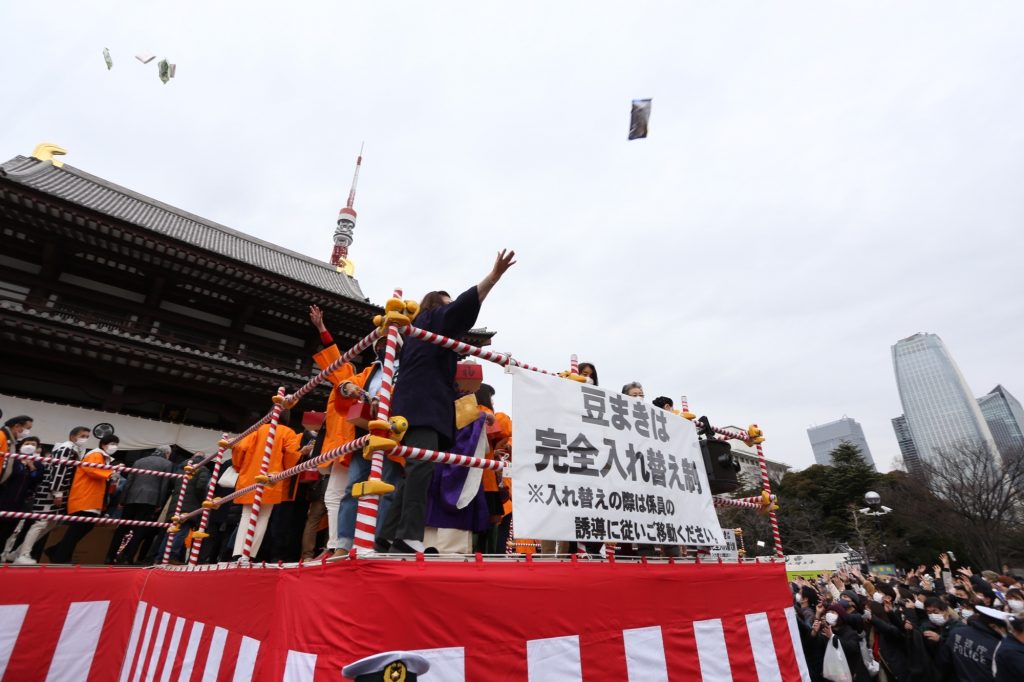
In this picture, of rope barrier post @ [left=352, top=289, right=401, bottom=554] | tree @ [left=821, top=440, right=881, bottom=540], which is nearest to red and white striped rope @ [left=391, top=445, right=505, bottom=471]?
rope barrier post @ [left=352, top=289, right=401, bottom=554]

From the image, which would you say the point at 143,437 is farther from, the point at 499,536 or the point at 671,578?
the point at 671,578

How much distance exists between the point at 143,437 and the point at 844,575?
1664 cm

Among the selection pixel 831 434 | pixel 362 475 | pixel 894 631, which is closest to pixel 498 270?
pixel 362 475

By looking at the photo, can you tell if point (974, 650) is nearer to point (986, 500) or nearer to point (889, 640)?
point (889, 640)

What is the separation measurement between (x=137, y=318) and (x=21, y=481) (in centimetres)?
853

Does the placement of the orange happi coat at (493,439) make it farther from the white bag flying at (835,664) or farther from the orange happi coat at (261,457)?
the white bag flying at (835,664)

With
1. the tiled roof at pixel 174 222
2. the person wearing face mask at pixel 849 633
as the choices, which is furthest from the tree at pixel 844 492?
the tiled roof at pixel 174 222

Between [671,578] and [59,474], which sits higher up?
[59,474]

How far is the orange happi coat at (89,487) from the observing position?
6.05 meters

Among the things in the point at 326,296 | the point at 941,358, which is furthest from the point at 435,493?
the point at 941,358

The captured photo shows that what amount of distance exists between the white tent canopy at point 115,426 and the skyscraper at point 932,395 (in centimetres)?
7861

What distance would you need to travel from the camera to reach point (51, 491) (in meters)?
6.36

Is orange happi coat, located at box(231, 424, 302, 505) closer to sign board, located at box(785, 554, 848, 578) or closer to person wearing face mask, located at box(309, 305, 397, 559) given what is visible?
person wearing face mask, located at box(309, 305, 397, 559)

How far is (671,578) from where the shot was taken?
3262 millimetres
